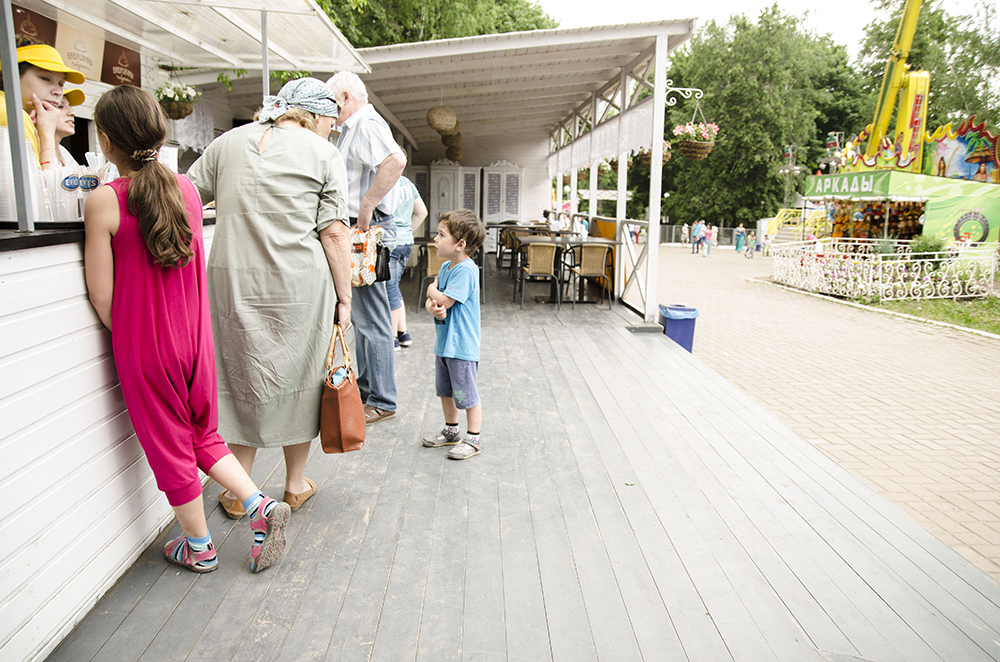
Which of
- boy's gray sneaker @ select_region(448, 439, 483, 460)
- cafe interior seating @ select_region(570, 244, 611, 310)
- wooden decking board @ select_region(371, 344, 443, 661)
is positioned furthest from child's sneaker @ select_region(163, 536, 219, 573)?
cafe interior seating @ select_region(570, 244, 611, 310)

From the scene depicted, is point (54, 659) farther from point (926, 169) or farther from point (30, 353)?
point (926, 169)

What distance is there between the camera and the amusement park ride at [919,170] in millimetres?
15969

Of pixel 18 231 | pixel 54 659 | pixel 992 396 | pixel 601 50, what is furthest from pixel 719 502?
pixel 601 50

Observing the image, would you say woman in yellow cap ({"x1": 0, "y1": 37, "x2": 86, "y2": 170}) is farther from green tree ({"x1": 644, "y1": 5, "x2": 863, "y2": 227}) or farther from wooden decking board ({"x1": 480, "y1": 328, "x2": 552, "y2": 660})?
green tree ({"x1": 644, "y1": 5, "x2": 863, "y2": 227})

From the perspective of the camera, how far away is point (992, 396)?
6.34m

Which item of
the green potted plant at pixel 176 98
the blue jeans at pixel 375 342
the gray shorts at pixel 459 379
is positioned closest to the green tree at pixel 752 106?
the green potted plant at pixel 176 98

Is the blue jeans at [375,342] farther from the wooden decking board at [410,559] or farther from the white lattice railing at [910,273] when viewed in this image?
the white lattice railing at [910,273]

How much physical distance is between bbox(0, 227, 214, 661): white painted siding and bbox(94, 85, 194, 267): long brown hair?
9.5 inches

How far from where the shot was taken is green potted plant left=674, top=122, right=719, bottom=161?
997 cm

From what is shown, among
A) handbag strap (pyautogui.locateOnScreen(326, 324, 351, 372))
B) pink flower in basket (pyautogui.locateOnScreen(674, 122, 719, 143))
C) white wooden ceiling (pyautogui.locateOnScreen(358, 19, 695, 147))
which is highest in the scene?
white wooden ceiling (pyautogui.locateOnScreen(358, 19, 695, 147))

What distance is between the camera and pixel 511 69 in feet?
29.4

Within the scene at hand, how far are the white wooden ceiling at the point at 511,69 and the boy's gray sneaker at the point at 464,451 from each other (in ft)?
16.6

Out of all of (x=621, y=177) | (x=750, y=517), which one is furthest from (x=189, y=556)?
(x=621, y=177)

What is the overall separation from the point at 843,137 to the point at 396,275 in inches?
1654
